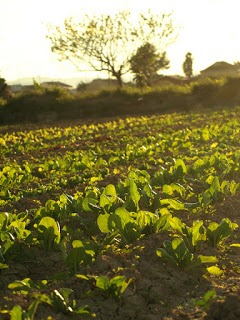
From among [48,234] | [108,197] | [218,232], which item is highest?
[108,197]

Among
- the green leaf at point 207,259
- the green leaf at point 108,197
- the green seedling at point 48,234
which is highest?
the green leaf at point 108,197

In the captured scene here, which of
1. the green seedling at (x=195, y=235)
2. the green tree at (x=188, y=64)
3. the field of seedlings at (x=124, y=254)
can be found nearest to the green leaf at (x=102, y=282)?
the field of seedlings at (x=124, y=254)

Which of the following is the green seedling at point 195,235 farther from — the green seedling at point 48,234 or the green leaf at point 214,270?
the green seedling at point 48,234

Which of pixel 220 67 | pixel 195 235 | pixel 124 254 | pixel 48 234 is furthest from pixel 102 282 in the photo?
pixel 220 67

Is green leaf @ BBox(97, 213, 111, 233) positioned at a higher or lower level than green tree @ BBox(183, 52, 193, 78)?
lower

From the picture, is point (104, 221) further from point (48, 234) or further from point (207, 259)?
point (207, 259)

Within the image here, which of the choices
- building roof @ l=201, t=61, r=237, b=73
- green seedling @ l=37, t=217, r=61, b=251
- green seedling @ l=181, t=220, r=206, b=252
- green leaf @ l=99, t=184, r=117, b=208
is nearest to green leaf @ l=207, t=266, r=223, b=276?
green seedling @ l=181, t=220, r=206, b=252

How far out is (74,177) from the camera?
8.48 metres

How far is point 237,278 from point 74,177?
4.48 metres

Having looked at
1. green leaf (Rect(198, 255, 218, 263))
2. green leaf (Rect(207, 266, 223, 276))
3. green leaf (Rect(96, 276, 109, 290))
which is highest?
green leaf (Rect(96, 276, 109, 290))

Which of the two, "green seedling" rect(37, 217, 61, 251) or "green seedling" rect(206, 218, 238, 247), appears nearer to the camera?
"green seedling" rect(37, 217, 61, 251)

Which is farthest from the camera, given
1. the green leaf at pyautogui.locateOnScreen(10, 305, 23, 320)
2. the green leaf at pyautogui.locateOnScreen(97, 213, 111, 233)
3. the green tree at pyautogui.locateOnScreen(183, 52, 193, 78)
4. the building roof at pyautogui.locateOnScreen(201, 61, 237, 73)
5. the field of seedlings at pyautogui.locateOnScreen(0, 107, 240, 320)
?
the green tree at pyautogui.locateOnScreen(183, 52, 193, 78)

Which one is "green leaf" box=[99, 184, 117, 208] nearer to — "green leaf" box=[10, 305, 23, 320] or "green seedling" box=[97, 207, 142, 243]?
"green seedling" box=[97, 207, 142, 243]

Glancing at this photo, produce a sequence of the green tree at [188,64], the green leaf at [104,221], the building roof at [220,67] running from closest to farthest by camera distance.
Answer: the green leaf at [104,221], the building roof at [220,67], the green tree at [188,64]
